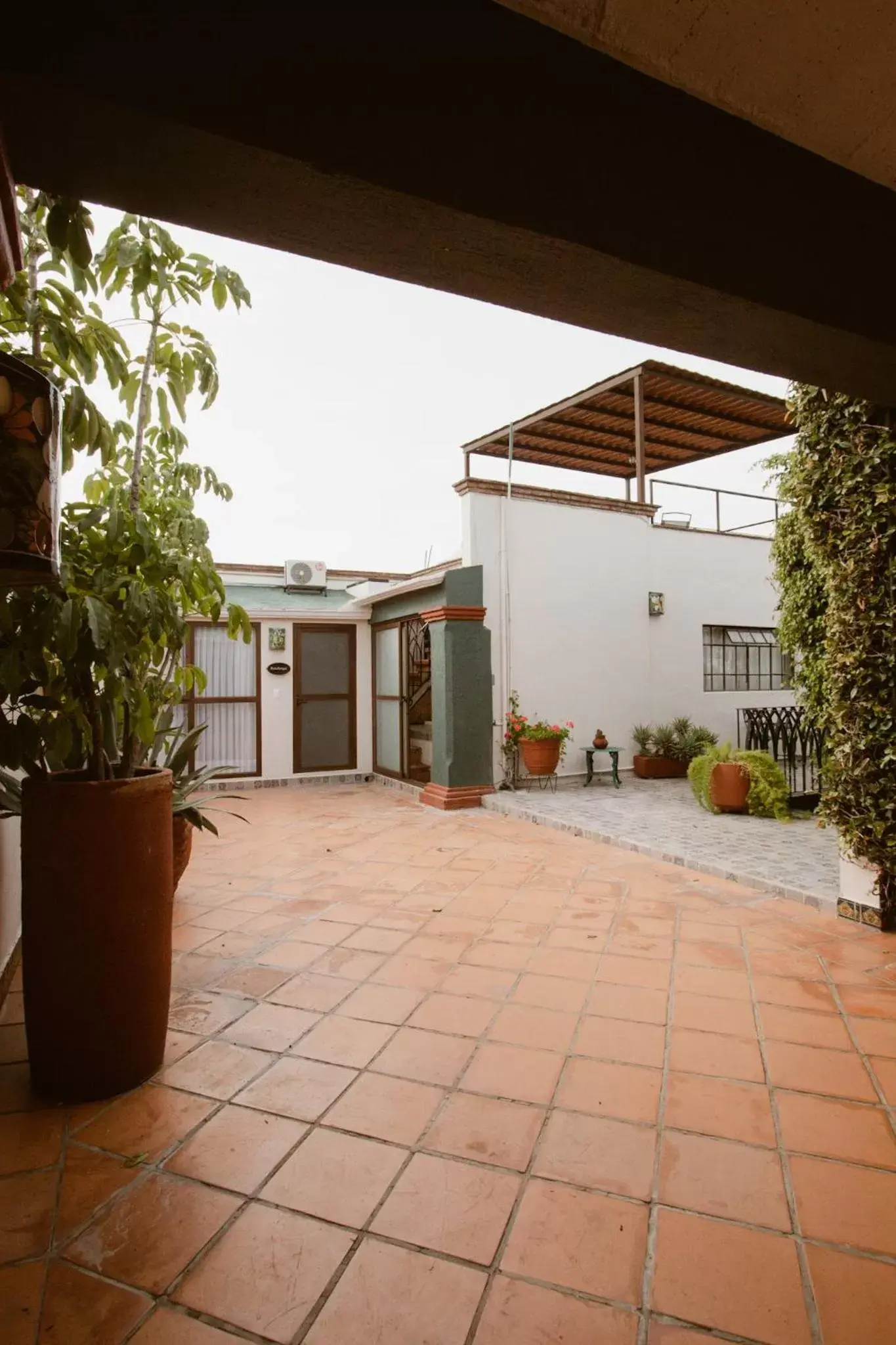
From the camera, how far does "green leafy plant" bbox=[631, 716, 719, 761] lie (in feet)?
27.8

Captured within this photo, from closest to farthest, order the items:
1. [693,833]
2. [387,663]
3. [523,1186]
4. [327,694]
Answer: [523,1186] → [693,833] → [387,663] → [327,694]

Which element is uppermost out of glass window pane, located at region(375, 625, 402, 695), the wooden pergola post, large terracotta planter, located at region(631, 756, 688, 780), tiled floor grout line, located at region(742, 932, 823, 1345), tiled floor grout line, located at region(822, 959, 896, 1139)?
the wooden pergola post

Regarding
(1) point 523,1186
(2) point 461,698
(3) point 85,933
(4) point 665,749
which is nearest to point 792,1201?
(1) point 523,1186

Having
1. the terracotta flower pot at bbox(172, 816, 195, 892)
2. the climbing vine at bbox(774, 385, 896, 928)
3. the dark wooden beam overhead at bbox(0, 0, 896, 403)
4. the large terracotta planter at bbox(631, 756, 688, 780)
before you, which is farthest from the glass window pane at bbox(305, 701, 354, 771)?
the dark wooden beam overhead at bbox(0, 0, 896, 403)

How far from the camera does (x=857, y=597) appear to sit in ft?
11.3

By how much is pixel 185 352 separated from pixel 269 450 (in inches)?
573

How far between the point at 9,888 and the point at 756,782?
219 inches

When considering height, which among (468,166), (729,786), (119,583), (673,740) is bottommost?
(729,786)

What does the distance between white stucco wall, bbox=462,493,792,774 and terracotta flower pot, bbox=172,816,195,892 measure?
4.16 m

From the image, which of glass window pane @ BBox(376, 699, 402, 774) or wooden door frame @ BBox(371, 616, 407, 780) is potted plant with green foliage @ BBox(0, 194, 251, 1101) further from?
glass window pane @ BBox(376, 699, 402, 774)

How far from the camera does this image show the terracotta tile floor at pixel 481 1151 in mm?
1314

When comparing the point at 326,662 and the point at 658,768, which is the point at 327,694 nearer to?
the point at 326,662

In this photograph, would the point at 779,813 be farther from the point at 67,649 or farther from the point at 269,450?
the point at 269,450

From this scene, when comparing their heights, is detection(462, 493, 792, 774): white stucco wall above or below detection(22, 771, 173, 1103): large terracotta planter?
above
